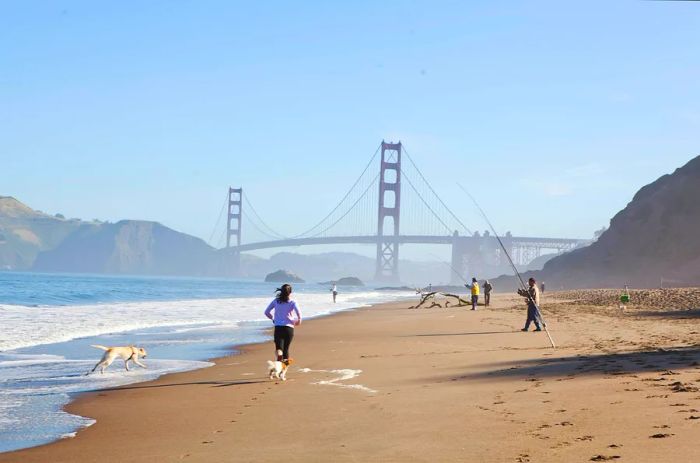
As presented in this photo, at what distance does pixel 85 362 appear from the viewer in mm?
11500

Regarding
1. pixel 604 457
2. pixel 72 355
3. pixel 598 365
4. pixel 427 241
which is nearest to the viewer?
pixel 604 457

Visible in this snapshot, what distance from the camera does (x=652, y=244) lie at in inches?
2168

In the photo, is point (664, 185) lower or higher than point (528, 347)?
higher

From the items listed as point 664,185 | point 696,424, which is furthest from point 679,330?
point 664,185

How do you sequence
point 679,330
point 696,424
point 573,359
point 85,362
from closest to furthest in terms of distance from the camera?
point 696,424 < point 573,359 < point 85,362 < point 679,330

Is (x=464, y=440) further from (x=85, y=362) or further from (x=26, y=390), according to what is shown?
(x=85, y=362)

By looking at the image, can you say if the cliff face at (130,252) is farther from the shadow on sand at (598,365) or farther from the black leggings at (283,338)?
the shadow on sand at (598,365)

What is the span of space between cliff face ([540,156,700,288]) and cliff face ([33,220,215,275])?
12072 centimetres

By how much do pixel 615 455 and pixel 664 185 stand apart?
59812mm

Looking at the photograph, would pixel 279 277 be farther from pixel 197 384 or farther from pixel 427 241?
pixel 197 384

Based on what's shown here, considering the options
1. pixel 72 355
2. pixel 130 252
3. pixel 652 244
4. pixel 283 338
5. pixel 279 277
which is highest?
pixel 130 252

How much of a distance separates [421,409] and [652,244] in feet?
172

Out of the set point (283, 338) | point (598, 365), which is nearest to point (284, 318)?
point (283, 338)

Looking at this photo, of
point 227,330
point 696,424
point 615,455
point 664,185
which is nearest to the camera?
point 615,455
